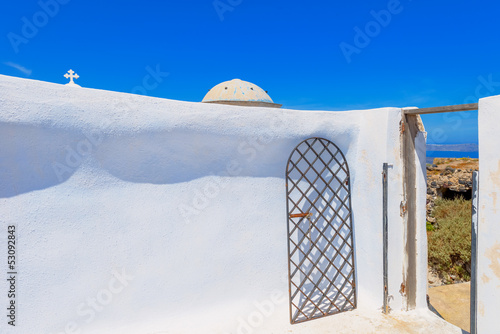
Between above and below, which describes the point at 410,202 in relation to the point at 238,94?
below

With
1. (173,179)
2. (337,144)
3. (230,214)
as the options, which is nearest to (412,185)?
(337,144)

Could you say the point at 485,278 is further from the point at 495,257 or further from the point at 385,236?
the point at 385,236

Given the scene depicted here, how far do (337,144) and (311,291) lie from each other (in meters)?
1.92

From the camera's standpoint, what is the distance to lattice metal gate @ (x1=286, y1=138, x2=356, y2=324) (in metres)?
4.01

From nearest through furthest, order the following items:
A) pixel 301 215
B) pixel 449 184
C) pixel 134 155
→ pixel 134 155, pixel 301 215, pixel 449 184

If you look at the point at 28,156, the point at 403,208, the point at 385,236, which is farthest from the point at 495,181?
the point at 28,156

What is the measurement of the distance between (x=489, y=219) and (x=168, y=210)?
3154 mm

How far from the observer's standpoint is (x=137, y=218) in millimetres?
3346

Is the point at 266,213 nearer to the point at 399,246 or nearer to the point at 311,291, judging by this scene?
the point at 311,291

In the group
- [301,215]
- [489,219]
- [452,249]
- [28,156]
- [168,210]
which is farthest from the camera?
[452,249]

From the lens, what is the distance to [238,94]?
716 centimetres

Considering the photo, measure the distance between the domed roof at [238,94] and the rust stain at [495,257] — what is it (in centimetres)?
515

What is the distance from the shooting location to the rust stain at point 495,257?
2936 millimetres

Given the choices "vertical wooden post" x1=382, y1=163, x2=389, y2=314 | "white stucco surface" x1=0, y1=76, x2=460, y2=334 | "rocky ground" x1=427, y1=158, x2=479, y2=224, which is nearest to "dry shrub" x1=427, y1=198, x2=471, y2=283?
"rocky ground" x1=427, y1=158, x2=479, y2=224
